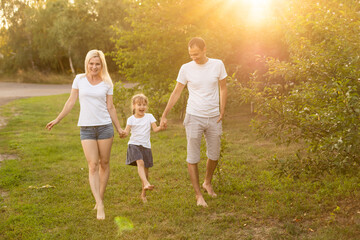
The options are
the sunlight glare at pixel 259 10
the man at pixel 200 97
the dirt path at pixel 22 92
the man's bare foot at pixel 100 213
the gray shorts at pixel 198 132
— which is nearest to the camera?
the man's bare foot at pixel 100 213

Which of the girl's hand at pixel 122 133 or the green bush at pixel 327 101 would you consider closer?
the green bush at pixel 327 101

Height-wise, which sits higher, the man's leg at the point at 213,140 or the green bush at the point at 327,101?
the green bush at the point at 327,101

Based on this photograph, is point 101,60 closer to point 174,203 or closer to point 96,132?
point 96,132

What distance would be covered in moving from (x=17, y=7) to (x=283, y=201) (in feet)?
147

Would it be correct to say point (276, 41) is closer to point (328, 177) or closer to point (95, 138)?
point (328, 177)

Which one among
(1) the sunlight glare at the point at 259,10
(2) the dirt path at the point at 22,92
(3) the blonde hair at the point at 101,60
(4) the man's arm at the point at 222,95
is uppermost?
(1) the sunlight glare at the point at 259,10

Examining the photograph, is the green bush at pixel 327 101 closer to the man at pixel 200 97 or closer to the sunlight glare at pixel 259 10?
the man at pixel 200 97

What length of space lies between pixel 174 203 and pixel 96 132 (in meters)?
1.54

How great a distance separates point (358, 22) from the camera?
13.5 ft

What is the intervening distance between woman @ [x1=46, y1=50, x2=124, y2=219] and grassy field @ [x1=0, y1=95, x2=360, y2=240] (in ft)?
2.07

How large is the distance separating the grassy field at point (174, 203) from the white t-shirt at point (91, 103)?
1.31m

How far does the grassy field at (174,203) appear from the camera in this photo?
4.48 m

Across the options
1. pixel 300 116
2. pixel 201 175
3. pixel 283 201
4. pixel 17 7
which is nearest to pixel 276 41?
pixel 201 175

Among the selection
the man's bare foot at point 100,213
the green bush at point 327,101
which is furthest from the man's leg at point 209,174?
the man's bare foot at point 100,213
